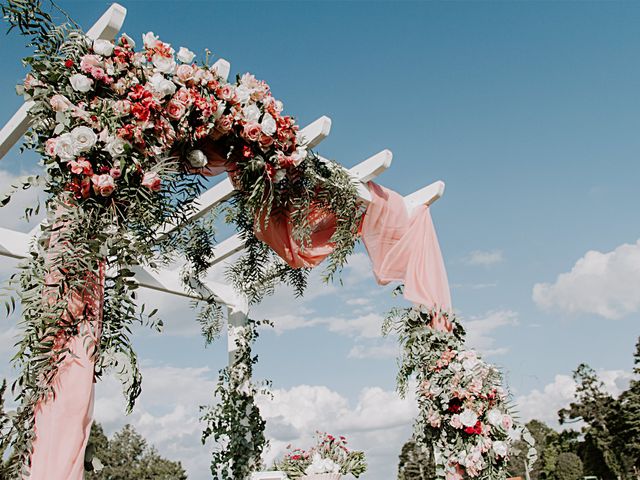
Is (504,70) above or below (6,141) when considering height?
above

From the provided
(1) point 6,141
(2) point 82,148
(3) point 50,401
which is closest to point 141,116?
(2) point 82,148

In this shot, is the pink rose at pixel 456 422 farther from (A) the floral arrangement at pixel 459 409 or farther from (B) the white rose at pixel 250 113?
(B) the white rose at pixel 250 113

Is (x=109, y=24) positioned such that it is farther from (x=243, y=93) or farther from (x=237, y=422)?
(x=237, y=422)

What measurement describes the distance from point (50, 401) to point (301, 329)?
2926 millimetres

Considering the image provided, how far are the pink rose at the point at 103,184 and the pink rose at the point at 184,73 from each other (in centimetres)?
69

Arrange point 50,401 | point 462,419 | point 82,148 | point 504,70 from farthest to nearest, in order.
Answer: point 504,70 < point 462,419 < point 82,148 < point 50,401

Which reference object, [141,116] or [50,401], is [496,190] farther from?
[50,401]

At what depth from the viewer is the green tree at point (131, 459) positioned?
19875 millimetres

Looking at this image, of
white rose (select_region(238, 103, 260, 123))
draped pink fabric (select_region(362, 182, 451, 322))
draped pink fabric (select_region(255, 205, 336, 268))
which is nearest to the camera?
white rose (select_region(238, 103, 260, 123))

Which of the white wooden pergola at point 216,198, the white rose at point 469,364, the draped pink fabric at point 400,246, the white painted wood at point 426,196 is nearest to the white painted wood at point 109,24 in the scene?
A: the white wooden pergola at point 216,198

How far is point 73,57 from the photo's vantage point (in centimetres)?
235

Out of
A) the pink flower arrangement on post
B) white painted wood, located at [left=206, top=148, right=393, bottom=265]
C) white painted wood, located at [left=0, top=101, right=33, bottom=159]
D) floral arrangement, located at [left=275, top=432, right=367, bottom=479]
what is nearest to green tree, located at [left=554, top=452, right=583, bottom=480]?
floral arrangement, located at [left=275, top=432, right=367, bottom=479]

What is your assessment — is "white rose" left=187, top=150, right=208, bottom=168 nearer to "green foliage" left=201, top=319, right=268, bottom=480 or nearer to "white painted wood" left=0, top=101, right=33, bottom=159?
"white painted wood" left=0, top=101, right=33, bottom=159

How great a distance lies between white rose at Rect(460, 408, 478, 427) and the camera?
340cm
